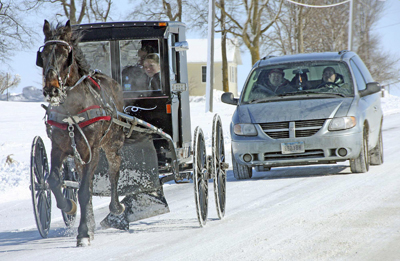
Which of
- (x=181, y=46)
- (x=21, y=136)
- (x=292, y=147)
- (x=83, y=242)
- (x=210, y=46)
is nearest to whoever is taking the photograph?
(x=83, y=242)

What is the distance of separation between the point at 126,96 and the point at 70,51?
103 inches

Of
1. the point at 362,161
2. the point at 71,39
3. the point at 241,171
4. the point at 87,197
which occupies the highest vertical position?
the point at 71,39

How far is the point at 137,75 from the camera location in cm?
815

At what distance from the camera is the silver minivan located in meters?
9.04

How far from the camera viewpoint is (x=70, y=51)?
5.50 meters

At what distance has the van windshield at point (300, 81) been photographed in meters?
9.84

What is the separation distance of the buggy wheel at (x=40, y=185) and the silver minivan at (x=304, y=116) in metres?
3.63

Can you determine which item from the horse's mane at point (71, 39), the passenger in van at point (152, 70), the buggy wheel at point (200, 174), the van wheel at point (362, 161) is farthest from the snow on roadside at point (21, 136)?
the van wheel at point (362, 161)

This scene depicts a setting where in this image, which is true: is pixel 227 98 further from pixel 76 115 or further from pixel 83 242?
pixel 83 242

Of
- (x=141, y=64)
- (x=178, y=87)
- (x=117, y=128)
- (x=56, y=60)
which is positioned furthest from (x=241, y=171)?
(x=56, y=60)

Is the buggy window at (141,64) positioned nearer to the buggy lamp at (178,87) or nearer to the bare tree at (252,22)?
the buggy lamp at (178,87)

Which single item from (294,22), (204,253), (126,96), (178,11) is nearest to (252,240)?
(204,253)

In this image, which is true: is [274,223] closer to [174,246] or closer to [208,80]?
[174,246]

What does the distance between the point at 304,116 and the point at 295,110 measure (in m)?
0.19
